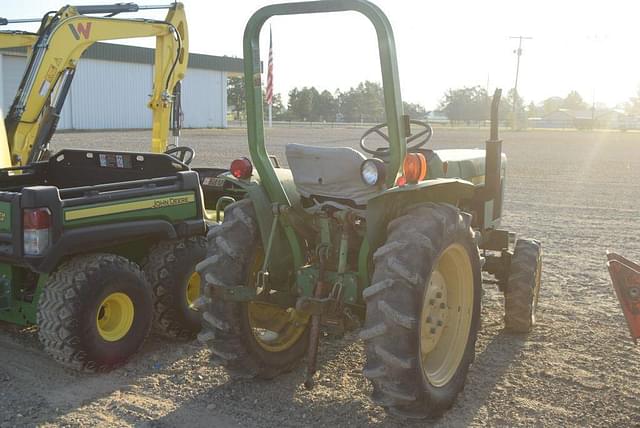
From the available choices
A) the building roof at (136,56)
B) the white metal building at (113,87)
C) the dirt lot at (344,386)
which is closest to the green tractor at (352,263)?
the dirt lot at (344,386)

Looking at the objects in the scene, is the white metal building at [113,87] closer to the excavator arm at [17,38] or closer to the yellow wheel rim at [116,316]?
the excavator arm at [17,38]

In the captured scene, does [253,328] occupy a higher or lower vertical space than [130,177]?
lower

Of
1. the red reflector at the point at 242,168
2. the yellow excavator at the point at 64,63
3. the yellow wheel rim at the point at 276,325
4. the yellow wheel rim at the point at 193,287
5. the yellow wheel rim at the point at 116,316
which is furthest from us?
the yellow excavator at the point at 64,63

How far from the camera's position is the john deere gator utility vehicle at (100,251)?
477 centimetres

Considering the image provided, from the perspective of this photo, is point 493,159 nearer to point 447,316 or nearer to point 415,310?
point 447,316

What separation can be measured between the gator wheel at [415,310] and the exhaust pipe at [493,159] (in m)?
1.37

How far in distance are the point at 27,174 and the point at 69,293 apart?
2.39m

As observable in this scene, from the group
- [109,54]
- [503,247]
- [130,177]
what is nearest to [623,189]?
[503,247]

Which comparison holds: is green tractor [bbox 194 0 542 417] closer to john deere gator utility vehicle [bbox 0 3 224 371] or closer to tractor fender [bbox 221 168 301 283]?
tractor fender [bbox 221 168 301 283]

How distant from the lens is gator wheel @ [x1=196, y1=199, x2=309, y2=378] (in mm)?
4457

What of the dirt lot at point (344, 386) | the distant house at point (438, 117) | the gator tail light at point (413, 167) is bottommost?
the distant house at point (438, 117)

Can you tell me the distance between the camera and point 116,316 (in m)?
5.20

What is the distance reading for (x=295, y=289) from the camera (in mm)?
4645

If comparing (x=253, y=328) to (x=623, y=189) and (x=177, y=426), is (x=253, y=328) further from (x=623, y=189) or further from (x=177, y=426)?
(x=623, y=189)
